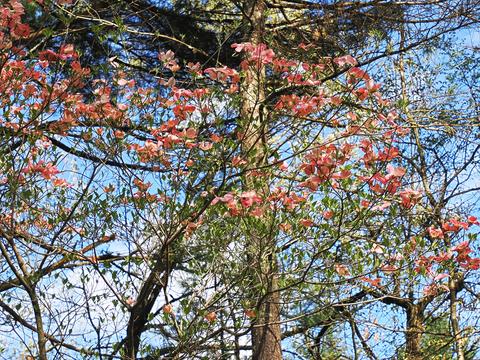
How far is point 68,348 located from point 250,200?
1.86m

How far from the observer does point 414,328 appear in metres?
7.02

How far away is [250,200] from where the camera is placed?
3.60 m

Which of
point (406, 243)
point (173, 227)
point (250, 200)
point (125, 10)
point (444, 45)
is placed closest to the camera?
point (250, 200)

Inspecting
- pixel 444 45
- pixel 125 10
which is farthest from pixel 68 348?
pixel 444 45

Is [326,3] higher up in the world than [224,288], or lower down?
higher up

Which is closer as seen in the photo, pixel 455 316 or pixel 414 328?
pixel 414 328

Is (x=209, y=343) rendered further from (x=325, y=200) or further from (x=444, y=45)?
(x=444, y=45)

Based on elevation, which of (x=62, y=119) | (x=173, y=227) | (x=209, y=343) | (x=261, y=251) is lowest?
(x=209, y=343)

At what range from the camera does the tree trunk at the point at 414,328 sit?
6.61 m

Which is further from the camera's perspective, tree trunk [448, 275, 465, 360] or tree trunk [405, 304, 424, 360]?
tree trunk [448, 275, 465, 360]

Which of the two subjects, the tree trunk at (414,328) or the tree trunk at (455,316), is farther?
the tree trunk at (455,316)

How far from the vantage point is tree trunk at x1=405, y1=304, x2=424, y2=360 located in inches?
260

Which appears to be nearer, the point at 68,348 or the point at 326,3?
the point at 68,348

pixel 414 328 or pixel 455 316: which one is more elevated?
pixel 455 316
